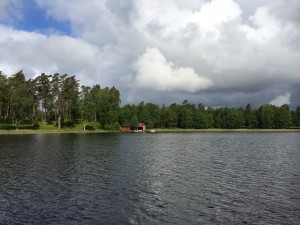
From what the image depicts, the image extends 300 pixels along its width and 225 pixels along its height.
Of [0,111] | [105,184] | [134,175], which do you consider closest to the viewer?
[105,184]

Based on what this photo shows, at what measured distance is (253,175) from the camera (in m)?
49.6

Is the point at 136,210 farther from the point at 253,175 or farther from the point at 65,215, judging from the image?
the point at 253,175

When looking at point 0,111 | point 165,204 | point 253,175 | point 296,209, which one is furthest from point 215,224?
point 0,111

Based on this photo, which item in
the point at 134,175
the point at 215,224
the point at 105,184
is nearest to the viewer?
the point at 215,224

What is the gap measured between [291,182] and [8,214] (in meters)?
34.0

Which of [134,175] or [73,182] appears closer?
[73,182]

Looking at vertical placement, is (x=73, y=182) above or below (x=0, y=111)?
below

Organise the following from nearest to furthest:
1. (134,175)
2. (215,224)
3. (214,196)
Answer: (215,224) < (214,196) < (134,175)

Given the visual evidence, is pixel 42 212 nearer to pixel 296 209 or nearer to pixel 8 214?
pixel 8 214

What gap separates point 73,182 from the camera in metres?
43.1

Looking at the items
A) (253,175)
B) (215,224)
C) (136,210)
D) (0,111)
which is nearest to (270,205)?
(215,224)

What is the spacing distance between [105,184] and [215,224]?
61.9 ft

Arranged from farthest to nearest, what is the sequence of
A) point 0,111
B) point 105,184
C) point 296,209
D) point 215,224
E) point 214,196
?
point 0,111 → point 105,184 → point 214,196 → point 296,209 → point 215,224

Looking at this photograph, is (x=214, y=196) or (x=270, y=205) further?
(x=214, y=196)
